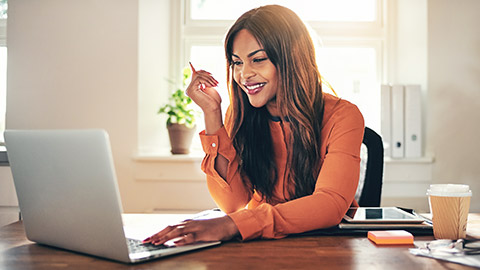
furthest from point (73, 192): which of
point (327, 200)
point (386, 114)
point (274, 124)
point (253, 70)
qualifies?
point (386, 114)

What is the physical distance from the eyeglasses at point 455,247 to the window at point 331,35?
201cm

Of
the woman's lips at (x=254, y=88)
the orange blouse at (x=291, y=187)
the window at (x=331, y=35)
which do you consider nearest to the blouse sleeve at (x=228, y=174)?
the orange blouse at (x=291, y=187)

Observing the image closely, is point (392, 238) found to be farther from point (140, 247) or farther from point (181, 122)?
point (181, 122)

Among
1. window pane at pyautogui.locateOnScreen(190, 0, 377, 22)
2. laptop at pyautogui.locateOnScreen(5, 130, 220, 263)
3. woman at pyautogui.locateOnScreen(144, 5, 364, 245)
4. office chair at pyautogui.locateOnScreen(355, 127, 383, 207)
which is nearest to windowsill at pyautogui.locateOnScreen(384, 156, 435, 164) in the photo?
window pane at pyautogui.locateOnScreen(190, 0, 377, 22)

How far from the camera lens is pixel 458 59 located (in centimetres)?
251

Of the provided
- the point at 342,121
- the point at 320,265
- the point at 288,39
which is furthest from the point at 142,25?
the point at 320,265

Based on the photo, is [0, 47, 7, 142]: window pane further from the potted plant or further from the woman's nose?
the woman's nose

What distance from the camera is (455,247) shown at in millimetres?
844

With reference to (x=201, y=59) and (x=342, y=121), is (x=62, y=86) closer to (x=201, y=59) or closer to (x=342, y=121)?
(x=201, y=59)

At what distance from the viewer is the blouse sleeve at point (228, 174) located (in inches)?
52.3

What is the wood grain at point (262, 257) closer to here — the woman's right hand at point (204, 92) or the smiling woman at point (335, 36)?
the woman's right hand at point (204, 92)

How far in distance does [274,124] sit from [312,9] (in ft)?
5.36

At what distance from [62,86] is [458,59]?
7.08 feet

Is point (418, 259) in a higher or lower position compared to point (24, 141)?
lower
